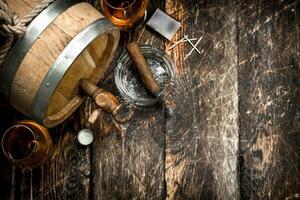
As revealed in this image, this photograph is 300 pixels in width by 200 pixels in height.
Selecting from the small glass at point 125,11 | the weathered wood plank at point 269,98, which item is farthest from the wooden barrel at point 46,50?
the weathered wood plank at point 269,98

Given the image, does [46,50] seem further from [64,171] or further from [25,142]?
[64,171]

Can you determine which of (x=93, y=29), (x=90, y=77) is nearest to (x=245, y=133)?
(x=90, y=77)

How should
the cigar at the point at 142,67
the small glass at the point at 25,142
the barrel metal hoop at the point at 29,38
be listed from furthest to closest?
the cigar at the point at 142,67
the small glass at the point at 25,142
the barrel metal hoop at the point at 29,38

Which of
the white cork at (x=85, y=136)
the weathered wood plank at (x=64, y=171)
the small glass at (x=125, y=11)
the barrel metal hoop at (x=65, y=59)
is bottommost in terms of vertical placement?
the weathered wood plank at (x=64, y=171)

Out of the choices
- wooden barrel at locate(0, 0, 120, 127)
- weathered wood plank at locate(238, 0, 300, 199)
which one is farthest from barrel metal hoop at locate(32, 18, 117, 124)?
weathered wood plank at locate(238, 0, 300, 199)

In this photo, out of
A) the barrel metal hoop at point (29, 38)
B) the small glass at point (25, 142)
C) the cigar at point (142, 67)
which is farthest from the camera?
the cigar at point (142, 67)

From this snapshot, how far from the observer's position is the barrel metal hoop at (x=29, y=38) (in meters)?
1.52

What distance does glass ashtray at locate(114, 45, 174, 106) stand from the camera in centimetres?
202

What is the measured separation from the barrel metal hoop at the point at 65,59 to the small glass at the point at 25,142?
Result: 10.0 inches

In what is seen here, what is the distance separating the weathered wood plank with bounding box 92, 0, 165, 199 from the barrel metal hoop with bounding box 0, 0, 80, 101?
567 millimetres

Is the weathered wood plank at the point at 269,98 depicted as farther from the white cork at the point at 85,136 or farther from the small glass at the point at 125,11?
the white cork at the point at 85,136

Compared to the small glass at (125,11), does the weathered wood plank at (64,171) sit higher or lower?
lower

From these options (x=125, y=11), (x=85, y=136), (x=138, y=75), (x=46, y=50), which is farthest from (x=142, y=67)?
(x=46, y=50)

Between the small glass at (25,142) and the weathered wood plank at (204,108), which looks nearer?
the small glass at (25,142)
